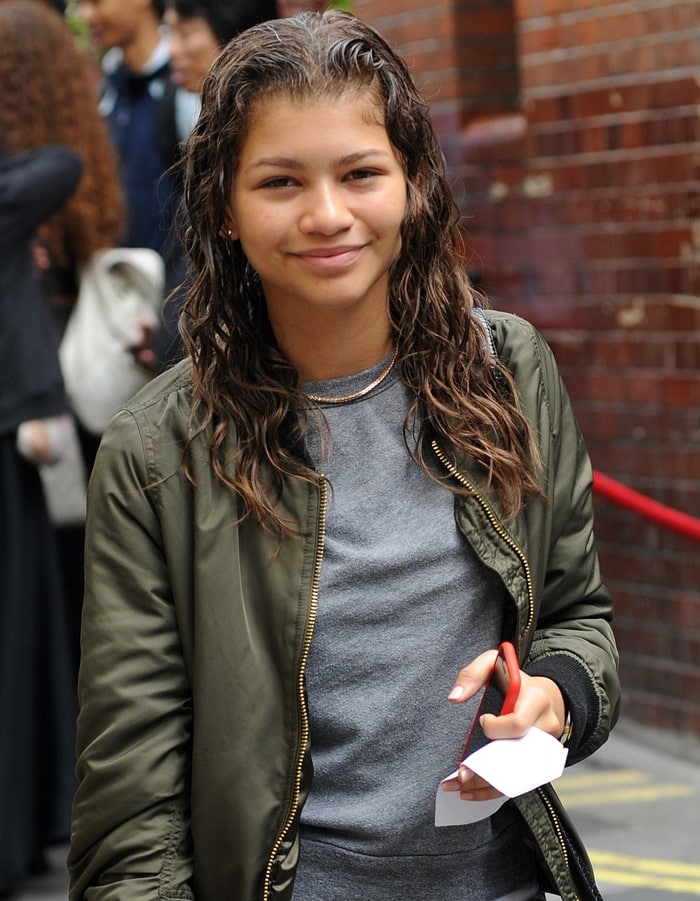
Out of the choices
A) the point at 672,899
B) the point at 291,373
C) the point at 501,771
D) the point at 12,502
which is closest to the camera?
the point at 501,771

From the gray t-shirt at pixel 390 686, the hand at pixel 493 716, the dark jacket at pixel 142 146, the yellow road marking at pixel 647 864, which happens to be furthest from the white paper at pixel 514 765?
the dark jacket at pixel 142 146

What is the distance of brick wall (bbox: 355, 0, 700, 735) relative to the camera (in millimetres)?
5441

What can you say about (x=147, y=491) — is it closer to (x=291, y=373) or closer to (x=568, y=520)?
(x=291, y=373)

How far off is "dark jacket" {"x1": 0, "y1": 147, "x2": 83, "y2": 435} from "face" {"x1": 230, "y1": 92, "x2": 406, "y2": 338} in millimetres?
2697

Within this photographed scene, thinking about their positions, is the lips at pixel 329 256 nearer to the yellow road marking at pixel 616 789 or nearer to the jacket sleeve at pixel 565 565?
the jacket sleeve at pixel 565 565

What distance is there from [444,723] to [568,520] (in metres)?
0.34

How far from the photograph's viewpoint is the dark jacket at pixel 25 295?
471cm

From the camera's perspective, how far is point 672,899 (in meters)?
4.37

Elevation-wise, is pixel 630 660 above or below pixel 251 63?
below

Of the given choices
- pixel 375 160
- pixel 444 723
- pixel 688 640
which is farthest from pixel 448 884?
pixel 688 640

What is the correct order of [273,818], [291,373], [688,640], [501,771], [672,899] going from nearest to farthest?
1. [501,771]
2. [273,818]
3. [291,373]
4. [672,899]
5. [688,640]

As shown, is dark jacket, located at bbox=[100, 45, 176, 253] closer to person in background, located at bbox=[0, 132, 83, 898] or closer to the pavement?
person in background, located at bbox=[0, 132, 83, 898]

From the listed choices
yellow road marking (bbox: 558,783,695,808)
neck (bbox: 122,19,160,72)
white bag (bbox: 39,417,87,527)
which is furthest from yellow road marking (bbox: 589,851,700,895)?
neck (bbox: 122,19,160,72)

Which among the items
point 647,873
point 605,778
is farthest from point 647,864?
point 605,778
